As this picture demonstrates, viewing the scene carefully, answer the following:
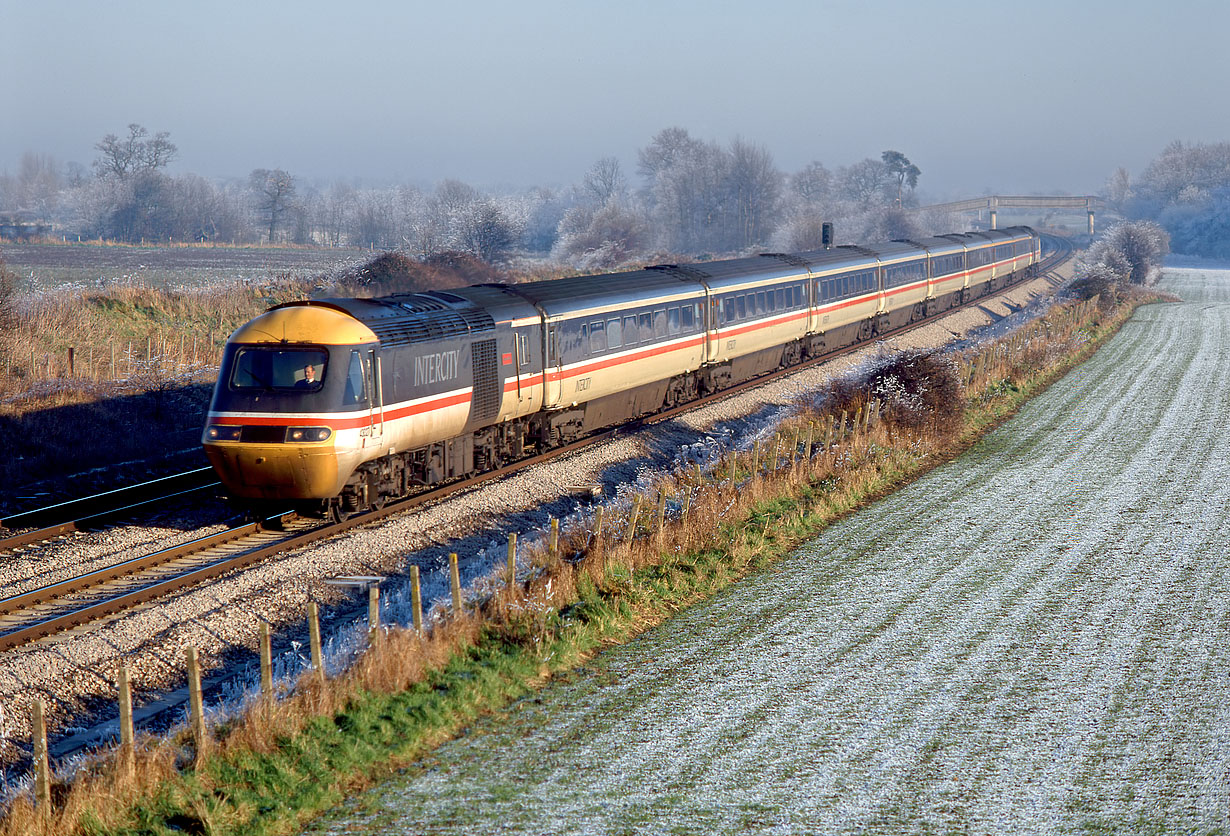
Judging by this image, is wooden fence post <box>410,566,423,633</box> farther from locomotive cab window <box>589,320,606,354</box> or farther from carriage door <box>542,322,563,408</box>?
locomotive cab window <box>589,320,606,354</box>

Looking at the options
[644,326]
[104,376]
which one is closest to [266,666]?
[644,326]

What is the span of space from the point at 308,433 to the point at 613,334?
30.2ft

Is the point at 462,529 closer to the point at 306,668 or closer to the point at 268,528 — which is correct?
the point at 268,528

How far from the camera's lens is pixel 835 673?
11711mm

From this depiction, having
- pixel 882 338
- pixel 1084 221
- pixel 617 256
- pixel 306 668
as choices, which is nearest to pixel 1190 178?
pixel 1084 221

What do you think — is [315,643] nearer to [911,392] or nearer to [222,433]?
[222,433]

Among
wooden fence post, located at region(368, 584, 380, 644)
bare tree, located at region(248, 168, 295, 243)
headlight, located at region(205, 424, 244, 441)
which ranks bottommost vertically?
wooden fence post, located at region(368, 584, 380, 644)

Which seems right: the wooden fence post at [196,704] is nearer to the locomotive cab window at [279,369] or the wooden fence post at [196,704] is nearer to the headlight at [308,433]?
the headlight at [308,433]

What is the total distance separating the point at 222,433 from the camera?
15.5 metres

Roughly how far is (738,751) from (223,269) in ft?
180

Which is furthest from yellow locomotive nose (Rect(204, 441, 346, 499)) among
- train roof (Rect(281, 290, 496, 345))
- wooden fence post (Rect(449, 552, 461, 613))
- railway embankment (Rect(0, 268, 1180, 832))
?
wooden fence post (Rect(449, 552, 461, 613))

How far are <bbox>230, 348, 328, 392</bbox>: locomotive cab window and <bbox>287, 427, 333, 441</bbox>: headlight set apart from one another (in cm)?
57

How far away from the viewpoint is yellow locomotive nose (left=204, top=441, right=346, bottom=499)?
15289 mm

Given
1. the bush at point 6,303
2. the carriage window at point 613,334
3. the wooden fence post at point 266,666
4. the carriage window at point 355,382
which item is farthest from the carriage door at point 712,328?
the wooden fence post at point 266,666
